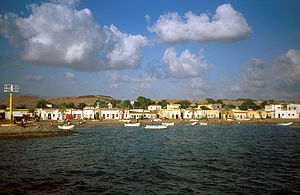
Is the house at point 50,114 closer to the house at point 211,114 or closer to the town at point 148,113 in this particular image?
the town at point 148,113

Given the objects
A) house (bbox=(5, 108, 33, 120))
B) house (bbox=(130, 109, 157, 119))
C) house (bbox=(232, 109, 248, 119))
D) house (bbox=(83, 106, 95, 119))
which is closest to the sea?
house (bbox=(83, 106, 95, 119))

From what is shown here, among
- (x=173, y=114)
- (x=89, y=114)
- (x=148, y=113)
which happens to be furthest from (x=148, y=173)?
(x=148, y=113)

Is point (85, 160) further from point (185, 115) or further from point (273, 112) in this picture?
point (273, 112)

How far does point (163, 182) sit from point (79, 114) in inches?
3553

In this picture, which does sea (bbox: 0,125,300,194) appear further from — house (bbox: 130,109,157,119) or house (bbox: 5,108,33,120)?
house (bbox: 130,109,157,119)

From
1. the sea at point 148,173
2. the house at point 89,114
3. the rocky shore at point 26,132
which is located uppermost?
the house at point 89,114

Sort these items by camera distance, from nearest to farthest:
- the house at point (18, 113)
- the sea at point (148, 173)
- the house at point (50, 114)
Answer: the sea at point (148, 173), the house at point (18, 113), the house at point (50, 114)

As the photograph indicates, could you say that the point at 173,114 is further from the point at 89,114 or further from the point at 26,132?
the point at 26,132

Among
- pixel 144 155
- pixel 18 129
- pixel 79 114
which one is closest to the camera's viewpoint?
pixel 144 155

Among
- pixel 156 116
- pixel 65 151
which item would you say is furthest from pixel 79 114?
pixel 65 151

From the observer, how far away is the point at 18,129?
47.2 m

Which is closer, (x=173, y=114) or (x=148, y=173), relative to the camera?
(x=148, y=173)

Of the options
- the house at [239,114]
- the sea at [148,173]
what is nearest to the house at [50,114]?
the sea at [148,173]

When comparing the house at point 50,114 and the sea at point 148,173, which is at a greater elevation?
the house at point 50,114
